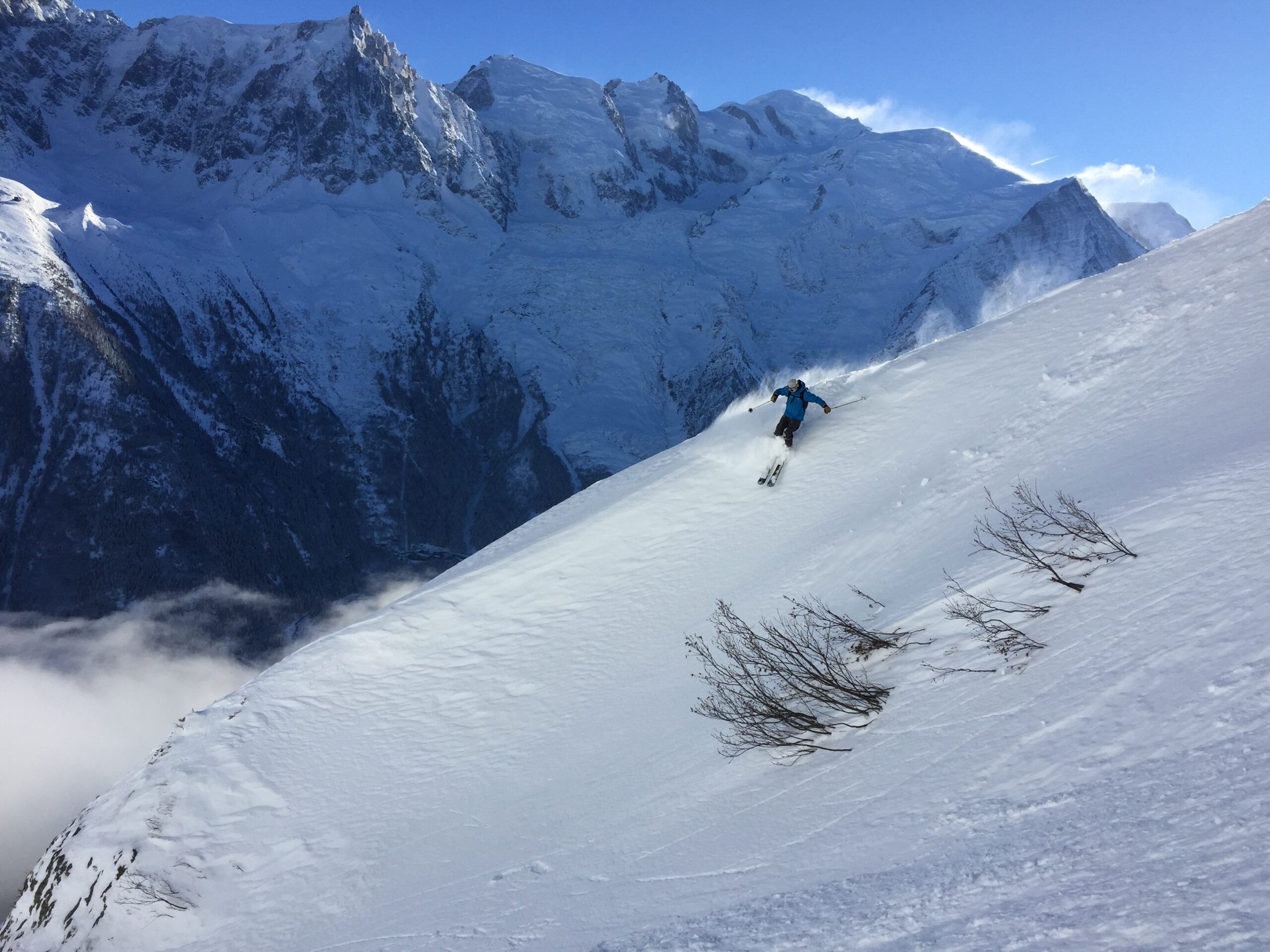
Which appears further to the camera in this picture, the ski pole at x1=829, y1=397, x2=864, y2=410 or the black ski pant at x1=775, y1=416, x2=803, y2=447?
the ski pole at x1=829, y1=397, x2=864, y2=410

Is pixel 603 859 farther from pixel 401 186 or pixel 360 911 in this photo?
pixel 401 186

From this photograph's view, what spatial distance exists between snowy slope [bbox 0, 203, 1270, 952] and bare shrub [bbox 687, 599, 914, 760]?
10.8 inches

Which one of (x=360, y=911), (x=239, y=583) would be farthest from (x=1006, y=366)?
(x=239, y=583)

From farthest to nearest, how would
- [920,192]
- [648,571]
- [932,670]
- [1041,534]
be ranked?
[920,192] → [648,571] → [1041,534] → [932,670]

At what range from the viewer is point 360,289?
146 m

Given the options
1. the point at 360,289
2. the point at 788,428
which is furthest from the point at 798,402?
the point at 360,289

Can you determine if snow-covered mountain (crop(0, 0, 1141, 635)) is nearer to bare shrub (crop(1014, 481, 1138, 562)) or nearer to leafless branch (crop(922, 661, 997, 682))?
bare shrub (crop(1014, 481, 1138, 562))

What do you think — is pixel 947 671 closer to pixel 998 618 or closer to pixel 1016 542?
pixel 998 618

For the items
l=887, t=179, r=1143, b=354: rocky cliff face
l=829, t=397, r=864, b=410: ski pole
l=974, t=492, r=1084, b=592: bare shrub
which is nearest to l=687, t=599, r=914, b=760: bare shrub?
l=974, t=492, r=1084, b=592: bare shrub

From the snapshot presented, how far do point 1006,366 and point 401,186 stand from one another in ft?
545

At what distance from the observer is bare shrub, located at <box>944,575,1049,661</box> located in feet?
23.6

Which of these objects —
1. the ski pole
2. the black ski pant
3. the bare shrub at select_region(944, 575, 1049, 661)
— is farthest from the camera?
the ski pole

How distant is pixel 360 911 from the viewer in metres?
9.84

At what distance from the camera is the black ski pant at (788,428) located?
1756 cm
